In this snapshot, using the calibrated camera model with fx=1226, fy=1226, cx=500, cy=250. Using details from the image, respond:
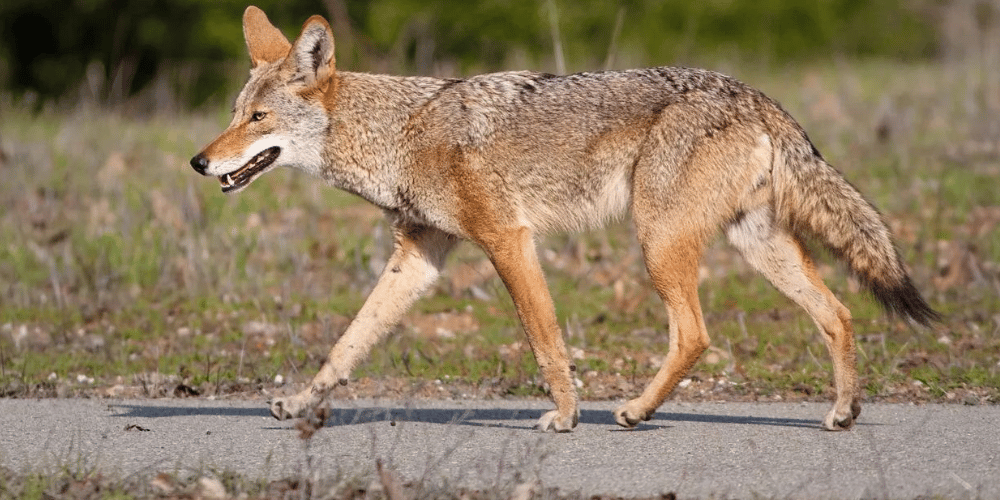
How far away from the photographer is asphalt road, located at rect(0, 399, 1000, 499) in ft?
14.8

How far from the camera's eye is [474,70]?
16453 mm

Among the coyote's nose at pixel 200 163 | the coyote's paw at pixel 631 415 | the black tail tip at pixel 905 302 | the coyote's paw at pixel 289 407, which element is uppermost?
the coyote's nose at pixel 200 163

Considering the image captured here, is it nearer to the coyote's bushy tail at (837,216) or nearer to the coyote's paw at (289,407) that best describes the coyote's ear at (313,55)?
the coyote's paw at (289,407)

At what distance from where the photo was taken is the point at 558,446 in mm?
5281

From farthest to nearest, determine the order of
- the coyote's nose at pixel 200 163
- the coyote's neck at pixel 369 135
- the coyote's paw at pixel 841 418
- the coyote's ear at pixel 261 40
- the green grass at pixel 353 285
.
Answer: the green grass at pixel 353 285 → the coyote's ear at pixel 261 40 → the coyote's neck at pixel 369 135 → the coyote's nose at pixel 200 163 → the coyote's paw at pixel 841 418

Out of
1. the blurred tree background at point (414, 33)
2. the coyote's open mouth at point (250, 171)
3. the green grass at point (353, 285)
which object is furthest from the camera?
the blurred tree background at point (414, 33)

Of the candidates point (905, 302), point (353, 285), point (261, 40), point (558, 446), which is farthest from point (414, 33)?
point (558, 446)

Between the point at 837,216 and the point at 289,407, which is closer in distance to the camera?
the point at 289,407

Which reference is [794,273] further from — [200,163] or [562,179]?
[200,163]

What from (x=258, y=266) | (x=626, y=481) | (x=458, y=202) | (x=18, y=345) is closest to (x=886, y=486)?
(x=626, y=481)

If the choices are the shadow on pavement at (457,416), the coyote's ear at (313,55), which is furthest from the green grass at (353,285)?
the coyote's ear at (313,55)

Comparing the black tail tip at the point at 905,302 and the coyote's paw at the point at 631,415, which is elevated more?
the black tail tip at the point at 905,302

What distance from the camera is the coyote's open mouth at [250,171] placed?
19.9 feet

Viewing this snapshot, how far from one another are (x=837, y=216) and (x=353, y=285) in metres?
4.60
